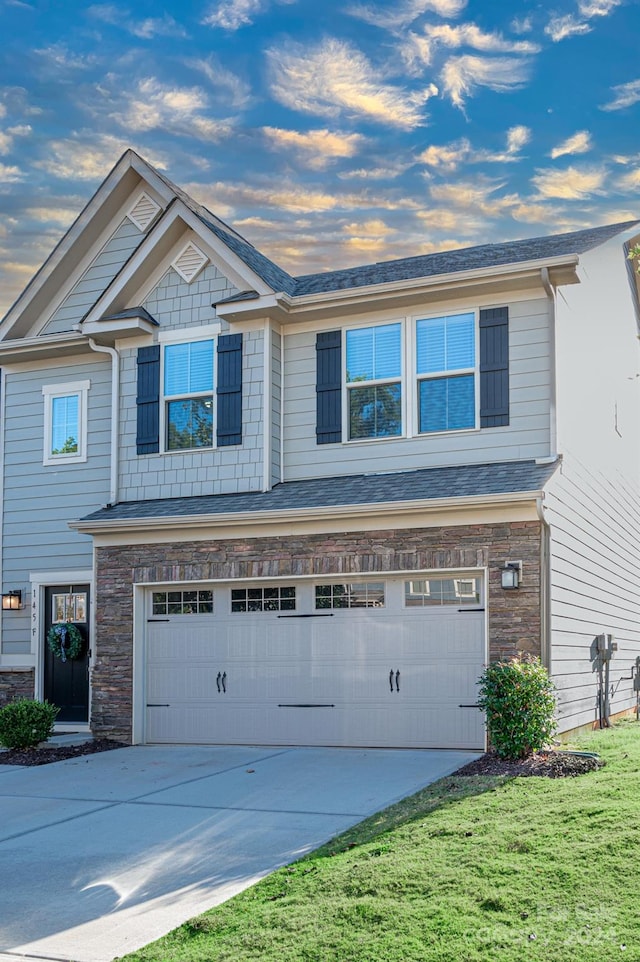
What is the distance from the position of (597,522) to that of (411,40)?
7.50 meters

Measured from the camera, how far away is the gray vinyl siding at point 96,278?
16422 mm

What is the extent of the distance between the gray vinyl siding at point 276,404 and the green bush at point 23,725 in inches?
172

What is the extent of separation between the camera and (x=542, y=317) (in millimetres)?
13078

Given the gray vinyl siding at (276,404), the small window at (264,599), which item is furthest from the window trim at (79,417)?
the small window at (264,599)

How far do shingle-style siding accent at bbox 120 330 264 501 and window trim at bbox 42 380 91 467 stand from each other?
1.14m

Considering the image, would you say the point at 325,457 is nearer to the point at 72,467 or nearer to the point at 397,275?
the point at 397,275

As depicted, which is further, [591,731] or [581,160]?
[581,160]

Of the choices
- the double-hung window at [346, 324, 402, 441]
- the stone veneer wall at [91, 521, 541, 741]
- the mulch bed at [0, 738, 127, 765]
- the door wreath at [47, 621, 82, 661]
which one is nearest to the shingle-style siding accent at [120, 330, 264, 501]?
the stone veneer wall at [91, 521, 541, 741]

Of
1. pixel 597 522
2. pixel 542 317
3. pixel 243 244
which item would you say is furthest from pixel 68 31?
pixel 597 522

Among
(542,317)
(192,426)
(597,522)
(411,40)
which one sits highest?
(411,40)

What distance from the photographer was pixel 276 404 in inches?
574

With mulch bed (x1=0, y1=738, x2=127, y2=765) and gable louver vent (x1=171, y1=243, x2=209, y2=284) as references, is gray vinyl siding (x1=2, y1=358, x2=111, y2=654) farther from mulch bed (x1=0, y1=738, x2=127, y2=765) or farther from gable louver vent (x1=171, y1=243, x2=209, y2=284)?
mulch bed (x1=0, y1=738, x2=127, y2=765)

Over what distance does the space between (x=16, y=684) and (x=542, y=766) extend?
30.6 feet

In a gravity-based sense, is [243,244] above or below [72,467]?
above
